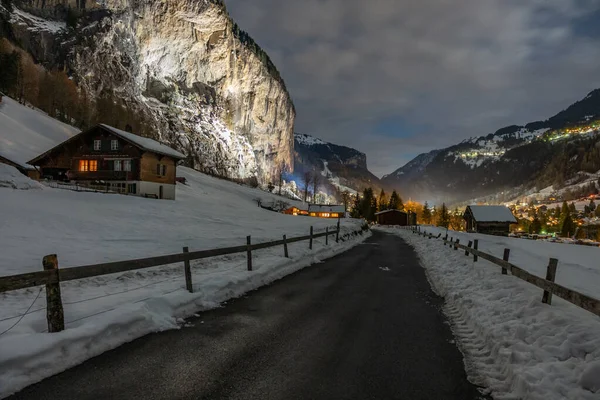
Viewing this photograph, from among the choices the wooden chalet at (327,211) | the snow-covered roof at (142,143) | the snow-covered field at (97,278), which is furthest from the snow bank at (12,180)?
the wooden chalet at (327,211)

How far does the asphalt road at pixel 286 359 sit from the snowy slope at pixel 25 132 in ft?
163

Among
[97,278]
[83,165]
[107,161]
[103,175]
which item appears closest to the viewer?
[97,278]

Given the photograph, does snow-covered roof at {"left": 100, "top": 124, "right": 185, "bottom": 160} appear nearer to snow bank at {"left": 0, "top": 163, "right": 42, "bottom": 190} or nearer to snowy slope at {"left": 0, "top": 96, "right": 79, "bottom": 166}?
snowy slope at {"left": 0, "top": 96, "right": 79, "bottom": 166}

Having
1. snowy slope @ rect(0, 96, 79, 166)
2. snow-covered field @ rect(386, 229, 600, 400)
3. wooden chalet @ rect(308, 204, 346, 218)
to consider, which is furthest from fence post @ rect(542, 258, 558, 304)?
wooden chalet @ rect(308, 204, 346, 218)

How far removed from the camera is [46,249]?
13578 millimetres

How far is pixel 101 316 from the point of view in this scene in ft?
20.2

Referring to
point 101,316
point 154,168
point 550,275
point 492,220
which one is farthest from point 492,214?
point 101,316

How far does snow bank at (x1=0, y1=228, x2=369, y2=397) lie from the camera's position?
4.48 metres

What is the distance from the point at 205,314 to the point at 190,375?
9.83ft

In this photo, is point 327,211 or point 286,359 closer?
point 286,359

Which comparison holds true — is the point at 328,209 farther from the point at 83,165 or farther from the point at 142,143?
the point at 83,165

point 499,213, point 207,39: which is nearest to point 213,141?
point 207,39

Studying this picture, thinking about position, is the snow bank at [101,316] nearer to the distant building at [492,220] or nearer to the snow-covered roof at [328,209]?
the distant building at [492,220]

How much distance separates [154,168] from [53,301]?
4536 cm
